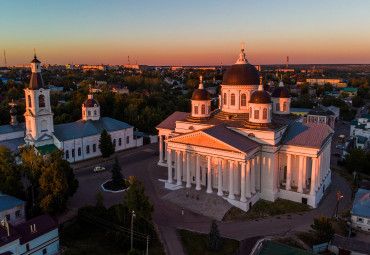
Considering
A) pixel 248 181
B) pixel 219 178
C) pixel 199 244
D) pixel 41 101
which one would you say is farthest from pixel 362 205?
pixel 41 101

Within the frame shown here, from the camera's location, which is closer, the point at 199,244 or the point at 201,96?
the point at 199,244

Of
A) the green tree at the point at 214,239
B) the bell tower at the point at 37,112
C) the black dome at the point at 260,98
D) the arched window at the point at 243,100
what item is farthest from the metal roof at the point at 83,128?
the green tree at the point at 214,239

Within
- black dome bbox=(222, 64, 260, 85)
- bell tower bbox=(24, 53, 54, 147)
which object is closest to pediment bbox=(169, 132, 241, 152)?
black dome bbox=(222, 64, 260, 85)

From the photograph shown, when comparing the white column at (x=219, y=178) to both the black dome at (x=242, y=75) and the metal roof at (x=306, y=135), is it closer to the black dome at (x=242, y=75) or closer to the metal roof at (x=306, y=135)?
the metal roof at (x=306, y=135)

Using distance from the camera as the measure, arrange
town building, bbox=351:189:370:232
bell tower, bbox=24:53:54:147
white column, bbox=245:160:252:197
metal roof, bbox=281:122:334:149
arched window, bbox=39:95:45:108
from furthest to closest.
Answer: arched window, bbox=39:95:45:108
bell tower, bbox=24:53:54:147
metal roof, bbox=281:122:334:149
white column, bbox=245:160:252:197
town building, bbox=351:189:370:232

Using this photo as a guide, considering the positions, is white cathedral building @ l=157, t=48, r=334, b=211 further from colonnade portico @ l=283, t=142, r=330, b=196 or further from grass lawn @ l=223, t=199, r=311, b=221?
grass lawn @ l=223, t=199, r=311, b=221

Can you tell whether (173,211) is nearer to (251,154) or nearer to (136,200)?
(136,200)
